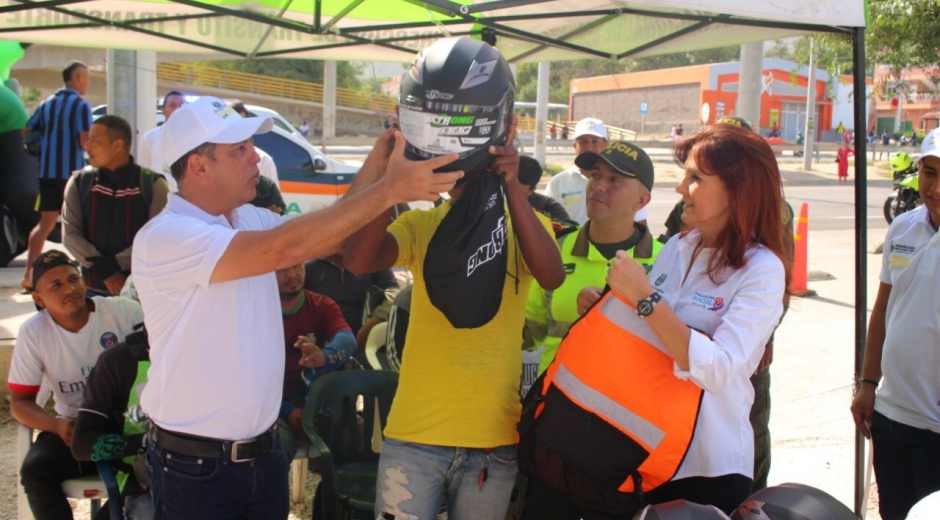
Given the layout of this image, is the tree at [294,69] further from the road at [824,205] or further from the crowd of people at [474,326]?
the crowd of people at [474,326]

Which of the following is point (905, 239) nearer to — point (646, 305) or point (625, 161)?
point (625, 161)

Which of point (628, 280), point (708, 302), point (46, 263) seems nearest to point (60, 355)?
point (46, 263)

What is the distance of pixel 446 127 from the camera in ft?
7.54

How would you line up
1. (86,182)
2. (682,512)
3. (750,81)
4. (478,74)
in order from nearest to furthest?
1. (682,512)
2. (478,74)
3. (86,182)
4. (750,81)

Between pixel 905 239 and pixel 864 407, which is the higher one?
pixel 905 239

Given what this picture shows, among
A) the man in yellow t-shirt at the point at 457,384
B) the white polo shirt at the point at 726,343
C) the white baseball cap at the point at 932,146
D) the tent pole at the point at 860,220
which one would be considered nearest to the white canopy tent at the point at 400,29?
the tent pole at the point at 860,220

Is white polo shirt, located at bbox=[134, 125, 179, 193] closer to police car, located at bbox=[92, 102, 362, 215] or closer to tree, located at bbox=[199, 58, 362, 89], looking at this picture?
police car, located at bbox=[92, 102, 362, 215]

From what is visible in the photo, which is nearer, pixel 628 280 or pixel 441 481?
pixel 628 280

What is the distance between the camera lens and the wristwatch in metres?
2.27

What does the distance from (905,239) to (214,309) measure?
8.43 ft

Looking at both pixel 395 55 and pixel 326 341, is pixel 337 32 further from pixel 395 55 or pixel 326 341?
pixel 326 341

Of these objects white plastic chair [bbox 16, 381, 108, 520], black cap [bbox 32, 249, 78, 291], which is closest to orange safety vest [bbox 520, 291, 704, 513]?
white plastic chair [bbox 16, 381, 108, 520]

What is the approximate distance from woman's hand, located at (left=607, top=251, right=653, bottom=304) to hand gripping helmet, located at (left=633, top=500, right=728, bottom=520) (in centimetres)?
55

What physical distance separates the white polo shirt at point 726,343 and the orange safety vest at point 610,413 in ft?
0.25
